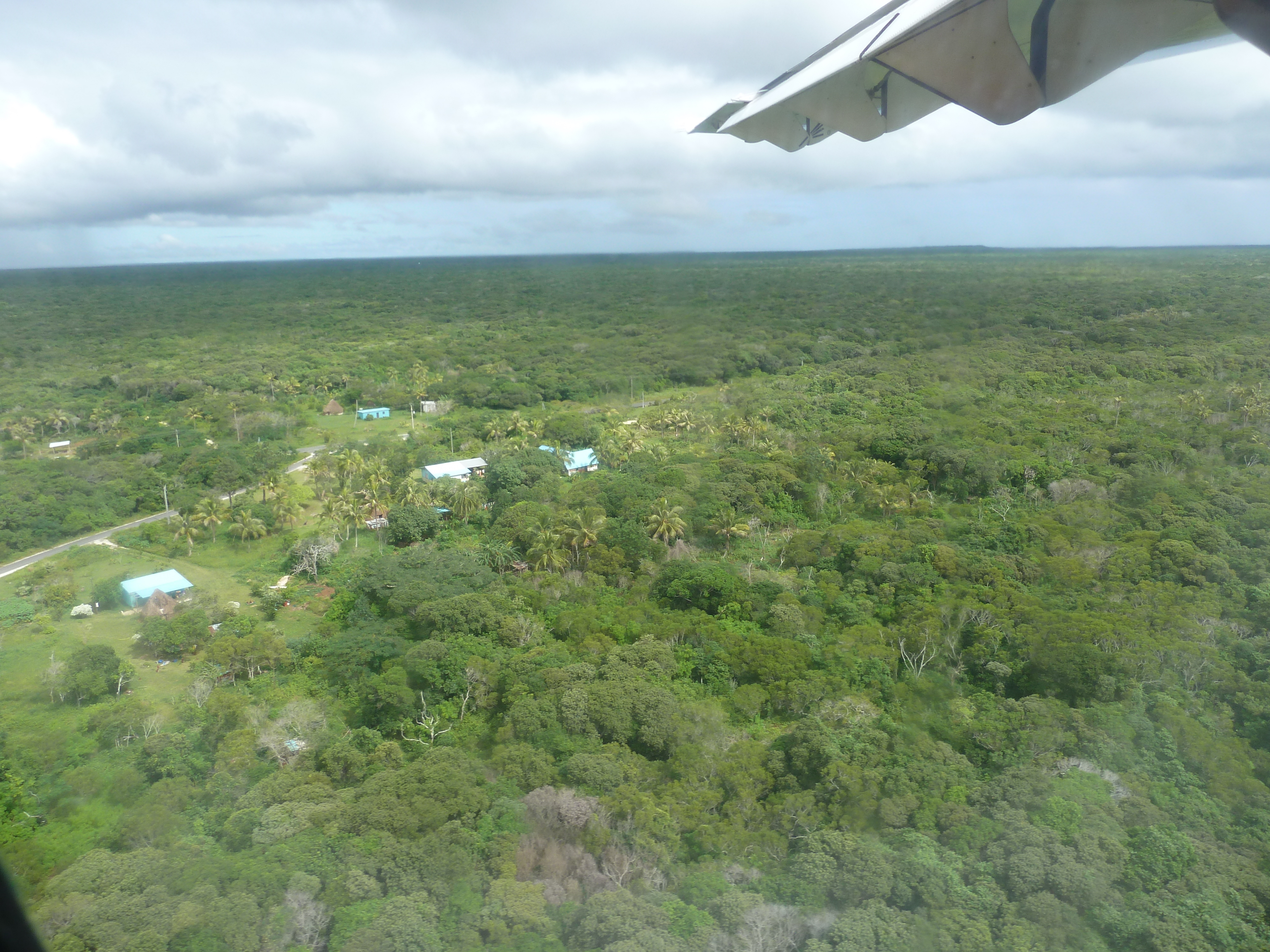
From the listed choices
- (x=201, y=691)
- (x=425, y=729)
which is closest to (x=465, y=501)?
(x=201, y=691)

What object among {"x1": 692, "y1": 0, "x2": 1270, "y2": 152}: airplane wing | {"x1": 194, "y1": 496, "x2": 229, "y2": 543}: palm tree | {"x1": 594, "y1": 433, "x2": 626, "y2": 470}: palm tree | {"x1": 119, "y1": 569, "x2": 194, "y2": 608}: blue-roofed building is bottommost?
{"x1": 119, "y1": 569, "x2": 194, "y2": 608}: blue-roofed building

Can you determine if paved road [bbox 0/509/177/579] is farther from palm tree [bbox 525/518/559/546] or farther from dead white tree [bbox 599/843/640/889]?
dead white tree [bbox 599/843/640/889]

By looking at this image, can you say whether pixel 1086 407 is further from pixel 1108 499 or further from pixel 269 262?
pixel 269 262

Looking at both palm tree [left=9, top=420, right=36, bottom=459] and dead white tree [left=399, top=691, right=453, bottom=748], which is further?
palm tree [left=9, top=420, right=36, bottom=459]

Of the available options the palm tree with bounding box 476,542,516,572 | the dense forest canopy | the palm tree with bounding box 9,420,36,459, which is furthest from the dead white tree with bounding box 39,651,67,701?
the palm tree with bounding box 9,420,36,459

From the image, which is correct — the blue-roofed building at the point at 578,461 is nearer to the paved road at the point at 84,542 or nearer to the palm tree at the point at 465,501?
the palm tree at the point at 465,501

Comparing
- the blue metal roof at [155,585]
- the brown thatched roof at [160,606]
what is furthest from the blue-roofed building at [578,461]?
the brown thatched roof at [160,606]

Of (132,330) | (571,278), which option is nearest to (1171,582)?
(132,330)
